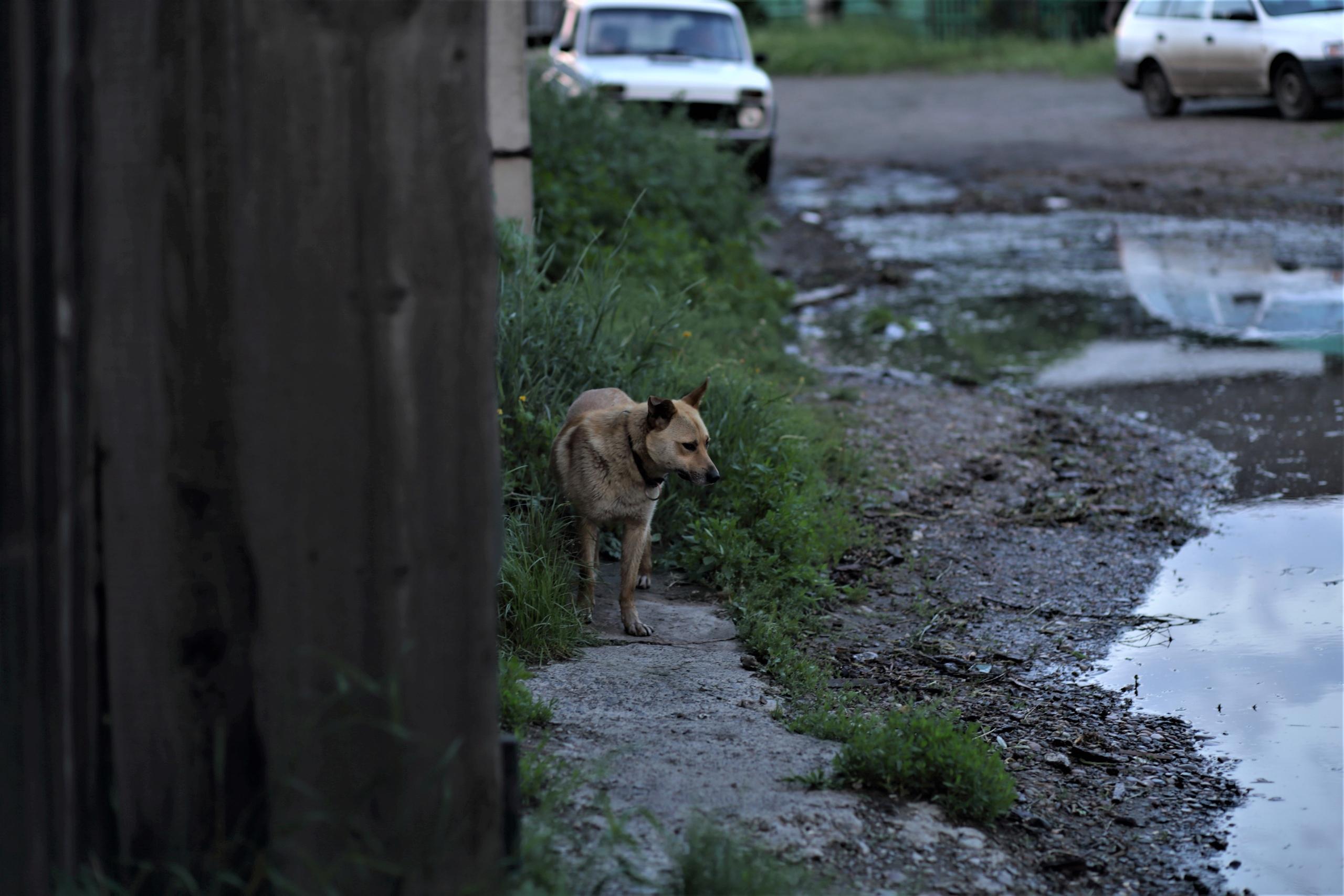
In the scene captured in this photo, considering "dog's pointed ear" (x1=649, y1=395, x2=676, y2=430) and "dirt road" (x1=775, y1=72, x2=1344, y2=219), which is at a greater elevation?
"dirt road" (x1=775, y1=72, x2=1344, y2=219)

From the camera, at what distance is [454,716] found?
2369mm

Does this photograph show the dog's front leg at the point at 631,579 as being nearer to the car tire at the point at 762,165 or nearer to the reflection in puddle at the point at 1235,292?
the reflection in puddle at the point at 1235,292

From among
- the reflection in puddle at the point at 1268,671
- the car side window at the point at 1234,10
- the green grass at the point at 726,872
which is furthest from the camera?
the car side window at the point at 1234,10

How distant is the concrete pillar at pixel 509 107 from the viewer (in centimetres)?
802

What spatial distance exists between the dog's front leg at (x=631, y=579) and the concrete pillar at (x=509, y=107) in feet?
12.2

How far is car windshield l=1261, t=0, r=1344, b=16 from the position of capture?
52.4ft

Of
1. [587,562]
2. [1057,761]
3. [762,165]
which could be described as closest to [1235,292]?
[762,165]

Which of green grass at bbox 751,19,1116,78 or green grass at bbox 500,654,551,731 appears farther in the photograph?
green grass at bbox 751,19,1116,78

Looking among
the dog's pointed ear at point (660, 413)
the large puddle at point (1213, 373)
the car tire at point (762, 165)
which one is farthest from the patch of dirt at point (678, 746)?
the car tire at point (762, 165)

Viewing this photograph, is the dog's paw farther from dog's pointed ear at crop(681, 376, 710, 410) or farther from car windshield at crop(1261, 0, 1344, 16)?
car windshield at crop(1261, 0, 1344, 16)

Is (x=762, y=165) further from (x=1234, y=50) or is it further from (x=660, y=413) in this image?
(x=660, y=413)

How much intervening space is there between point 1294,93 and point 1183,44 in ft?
5.61

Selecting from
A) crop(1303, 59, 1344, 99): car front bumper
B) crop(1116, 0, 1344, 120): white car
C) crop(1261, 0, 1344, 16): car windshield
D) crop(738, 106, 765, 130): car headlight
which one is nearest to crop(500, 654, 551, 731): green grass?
crop(738, 106, 765, 130): car headlight

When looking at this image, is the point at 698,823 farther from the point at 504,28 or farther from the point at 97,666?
→ the point at 504,28
